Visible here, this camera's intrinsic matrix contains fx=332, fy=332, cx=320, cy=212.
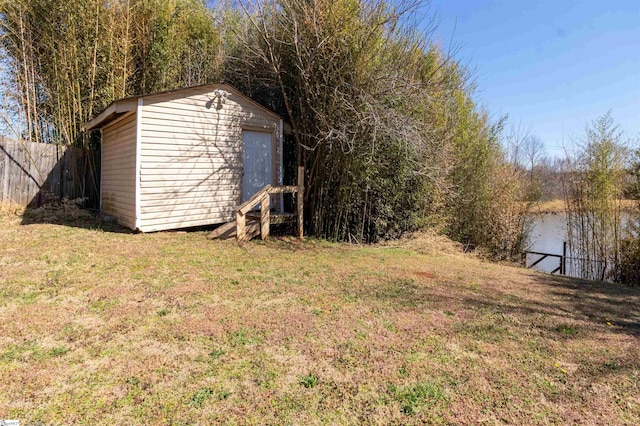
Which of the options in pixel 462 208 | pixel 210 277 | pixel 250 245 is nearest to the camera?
pixel 210 277

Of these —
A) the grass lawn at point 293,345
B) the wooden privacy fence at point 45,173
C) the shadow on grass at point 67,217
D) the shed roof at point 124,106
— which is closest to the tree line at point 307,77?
the wooden privacy fence at point 45,173

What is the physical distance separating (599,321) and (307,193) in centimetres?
507

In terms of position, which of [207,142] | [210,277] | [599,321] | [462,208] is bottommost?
[599,321]

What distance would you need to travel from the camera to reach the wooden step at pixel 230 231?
591 cm

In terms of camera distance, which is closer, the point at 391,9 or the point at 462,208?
the point at 391,9

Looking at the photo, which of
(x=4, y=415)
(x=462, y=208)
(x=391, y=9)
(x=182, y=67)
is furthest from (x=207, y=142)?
(x=462, y=208)

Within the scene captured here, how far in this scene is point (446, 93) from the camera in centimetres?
801

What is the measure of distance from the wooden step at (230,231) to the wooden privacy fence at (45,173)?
152 inches

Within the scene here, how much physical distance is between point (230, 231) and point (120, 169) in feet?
7.94

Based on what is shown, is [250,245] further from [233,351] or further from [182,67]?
[182,67]

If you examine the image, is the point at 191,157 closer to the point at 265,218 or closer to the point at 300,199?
the point at 265,218

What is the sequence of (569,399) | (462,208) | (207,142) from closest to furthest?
(569,399) → (207,142) → (462,208)

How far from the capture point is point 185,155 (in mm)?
6168

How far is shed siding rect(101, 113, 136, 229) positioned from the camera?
19.0 feet
